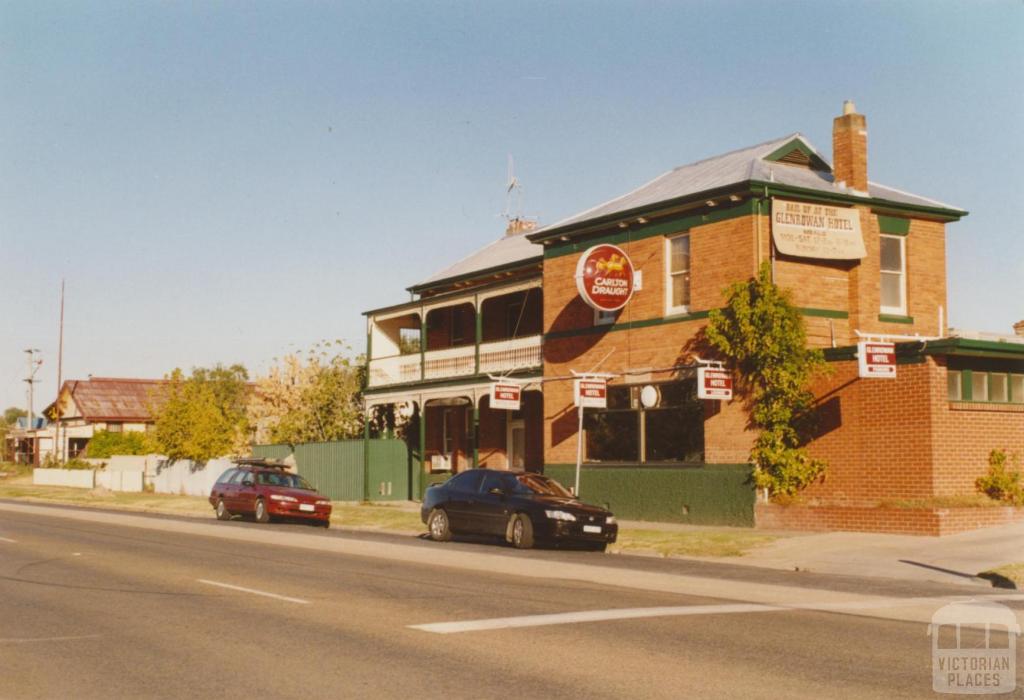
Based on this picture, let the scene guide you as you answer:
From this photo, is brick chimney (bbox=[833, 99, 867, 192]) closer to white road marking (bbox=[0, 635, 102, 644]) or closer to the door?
the door

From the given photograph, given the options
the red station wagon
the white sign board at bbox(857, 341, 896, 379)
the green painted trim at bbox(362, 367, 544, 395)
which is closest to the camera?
the white sign board at bbox(857, 341, 896, 379)

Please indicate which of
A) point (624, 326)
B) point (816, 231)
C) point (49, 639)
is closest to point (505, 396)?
point (624, 326)

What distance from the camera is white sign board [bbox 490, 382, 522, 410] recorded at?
29.5 metres

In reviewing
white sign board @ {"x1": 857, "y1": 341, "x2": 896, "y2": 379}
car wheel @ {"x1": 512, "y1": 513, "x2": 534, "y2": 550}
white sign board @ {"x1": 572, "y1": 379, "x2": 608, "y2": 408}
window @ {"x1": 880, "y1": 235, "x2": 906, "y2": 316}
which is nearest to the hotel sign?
window @ {"x1": 880, "y1": 235, "x2": 906, "y2": 316}

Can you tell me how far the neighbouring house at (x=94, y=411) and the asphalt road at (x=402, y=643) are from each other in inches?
2934

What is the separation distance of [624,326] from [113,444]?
178ft

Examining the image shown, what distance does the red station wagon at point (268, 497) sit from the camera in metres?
27.5

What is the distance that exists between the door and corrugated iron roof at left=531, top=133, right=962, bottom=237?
6.83m

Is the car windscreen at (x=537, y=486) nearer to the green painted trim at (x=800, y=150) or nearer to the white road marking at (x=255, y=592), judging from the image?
the white road marking at (x=255, y=592)

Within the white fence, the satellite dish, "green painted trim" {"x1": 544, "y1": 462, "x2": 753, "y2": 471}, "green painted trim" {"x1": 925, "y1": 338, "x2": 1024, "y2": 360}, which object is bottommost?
the white fence

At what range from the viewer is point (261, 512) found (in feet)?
91.7

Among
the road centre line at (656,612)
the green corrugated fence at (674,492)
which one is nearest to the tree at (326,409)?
the green corrugated fence at (674,492)

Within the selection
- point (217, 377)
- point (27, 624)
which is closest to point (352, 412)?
point (27, 624)

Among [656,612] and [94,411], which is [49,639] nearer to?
[656,612]
